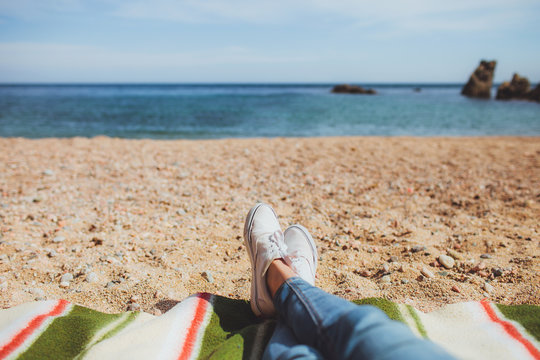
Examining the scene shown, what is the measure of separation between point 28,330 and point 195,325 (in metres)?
0.86

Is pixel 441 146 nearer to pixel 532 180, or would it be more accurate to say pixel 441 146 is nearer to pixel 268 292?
pixel 532 180

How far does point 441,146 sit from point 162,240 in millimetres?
7042

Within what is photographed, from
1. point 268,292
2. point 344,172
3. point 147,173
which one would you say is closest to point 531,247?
point 268,292

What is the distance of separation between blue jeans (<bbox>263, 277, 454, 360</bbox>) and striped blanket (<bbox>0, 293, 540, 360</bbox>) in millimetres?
250

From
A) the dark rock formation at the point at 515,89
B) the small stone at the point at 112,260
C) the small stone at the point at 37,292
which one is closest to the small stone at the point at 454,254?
the small stone at the point at 112,260

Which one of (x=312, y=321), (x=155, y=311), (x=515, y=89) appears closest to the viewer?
(x=312, y=321)

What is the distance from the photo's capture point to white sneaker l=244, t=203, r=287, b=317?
200cm

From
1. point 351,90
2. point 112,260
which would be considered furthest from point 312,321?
point 351,90

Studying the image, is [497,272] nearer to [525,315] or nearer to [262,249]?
[525,315]

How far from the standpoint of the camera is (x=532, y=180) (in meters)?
4.96

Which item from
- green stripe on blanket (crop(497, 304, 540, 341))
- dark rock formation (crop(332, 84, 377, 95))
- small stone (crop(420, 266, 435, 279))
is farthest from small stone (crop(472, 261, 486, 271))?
dark rock formation (crop(332, 84, 377, 95))

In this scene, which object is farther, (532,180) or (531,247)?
(532,180)

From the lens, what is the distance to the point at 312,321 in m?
1.45

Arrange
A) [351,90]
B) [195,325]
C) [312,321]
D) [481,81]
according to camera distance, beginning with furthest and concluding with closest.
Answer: [351,90] < [481,81] < [195,325] < [312,321]
